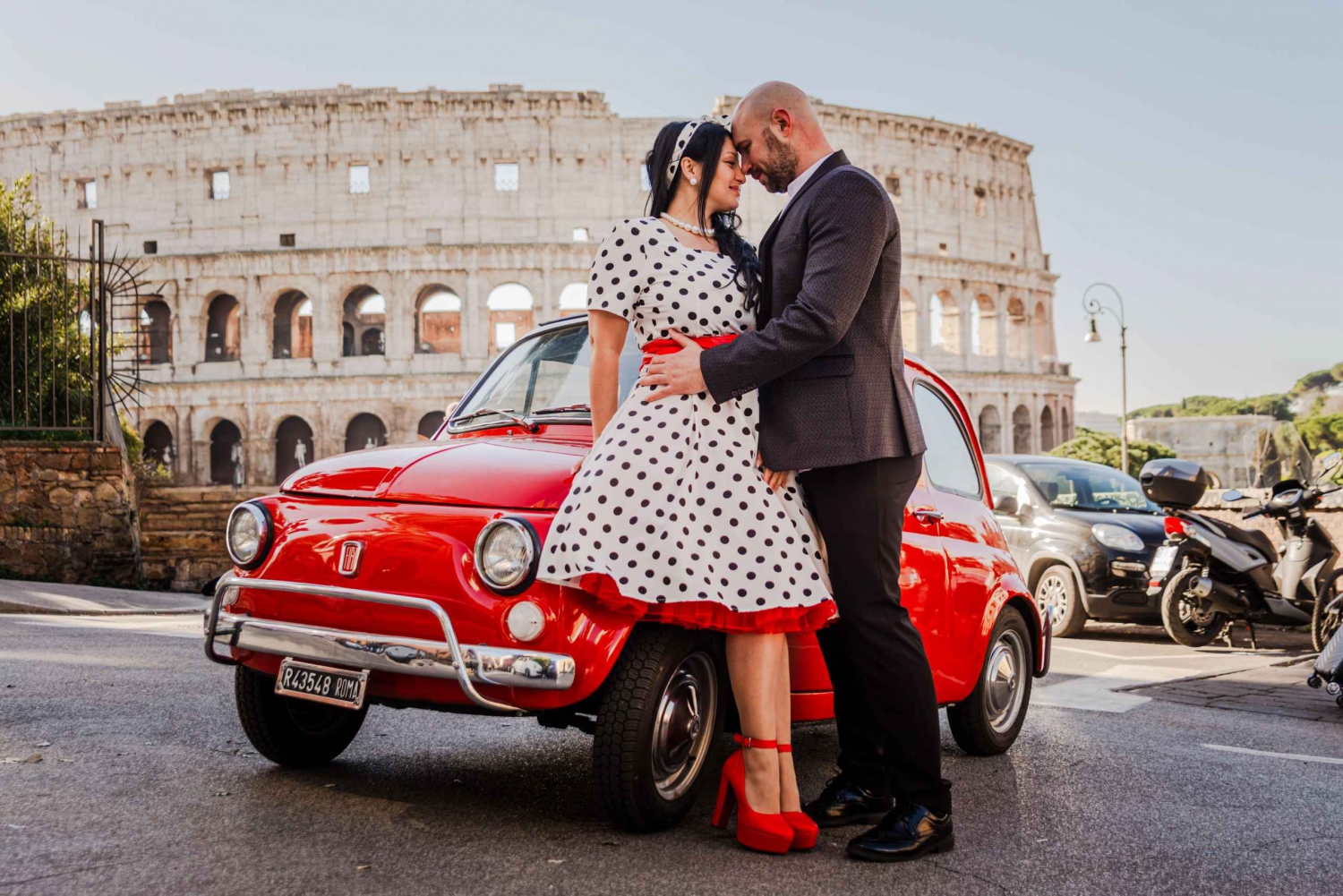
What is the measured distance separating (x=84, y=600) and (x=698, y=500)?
1054 centimetres

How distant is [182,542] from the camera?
15.8m

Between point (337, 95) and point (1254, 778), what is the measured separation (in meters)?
52.5

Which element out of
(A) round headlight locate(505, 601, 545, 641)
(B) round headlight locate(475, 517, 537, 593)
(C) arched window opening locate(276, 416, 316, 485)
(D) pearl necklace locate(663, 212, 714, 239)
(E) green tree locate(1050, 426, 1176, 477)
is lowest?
(A) round headlight locate(505, 601, 545, 641)

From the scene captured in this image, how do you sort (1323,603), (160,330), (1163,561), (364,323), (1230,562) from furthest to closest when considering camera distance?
(364,323), (160,330), (1163,561), (1230,562), (1323,603)

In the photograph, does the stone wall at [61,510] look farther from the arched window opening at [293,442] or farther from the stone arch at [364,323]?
the stone arch at [364,323]

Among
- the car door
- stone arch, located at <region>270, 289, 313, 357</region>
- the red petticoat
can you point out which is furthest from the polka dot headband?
stone arch, located at <region>270, 289, 313, 357</region>

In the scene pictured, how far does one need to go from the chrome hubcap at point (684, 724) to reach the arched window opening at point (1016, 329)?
5994 centimetres

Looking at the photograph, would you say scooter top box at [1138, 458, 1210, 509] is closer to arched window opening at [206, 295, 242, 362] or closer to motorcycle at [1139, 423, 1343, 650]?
motorcycle at [1139, 423, 1343, 650]

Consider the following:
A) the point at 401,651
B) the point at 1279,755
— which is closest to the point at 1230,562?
the point at 1279,755

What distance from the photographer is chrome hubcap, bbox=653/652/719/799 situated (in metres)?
3.26

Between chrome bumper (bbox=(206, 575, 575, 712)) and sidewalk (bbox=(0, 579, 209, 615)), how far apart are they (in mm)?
8598

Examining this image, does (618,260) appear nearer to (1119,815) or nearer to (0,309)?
(1119,815)

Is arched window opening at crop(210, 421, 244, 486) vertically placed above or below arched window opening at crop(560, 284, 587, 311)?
below

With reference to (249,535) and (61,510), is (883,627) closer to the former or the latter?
(249,535)
